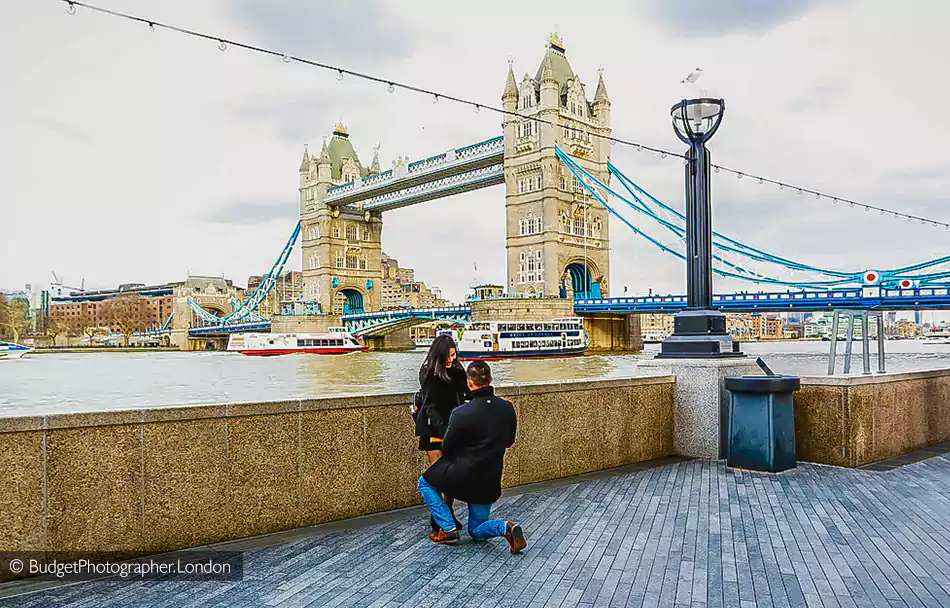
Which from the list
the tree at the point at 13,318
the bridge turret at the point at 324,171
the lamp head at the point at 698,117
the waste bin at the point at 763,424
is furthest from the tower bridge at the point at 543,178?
the waste bin at the point at 763,424

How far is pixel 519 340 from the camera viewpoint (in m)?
44.1

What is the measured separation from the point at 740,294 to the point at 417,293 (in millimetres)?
96099

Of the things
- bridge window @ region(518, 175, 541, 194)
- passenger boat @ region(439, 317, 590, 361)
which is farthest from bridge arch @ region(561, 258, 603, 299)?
passenger boat @ region(439, 317, 590, 361)

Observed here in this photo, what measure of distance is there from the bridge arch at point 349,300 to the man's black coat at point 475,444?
80.9 meters

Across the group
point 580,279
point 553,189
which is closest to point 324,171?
point 553,189

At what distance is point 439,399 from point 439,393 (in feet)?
0.12

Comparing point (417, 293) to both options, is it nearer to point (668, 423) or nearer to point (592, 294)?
point (592, 294)

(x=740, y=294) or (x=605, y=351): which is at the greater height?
(x=740, y=294)

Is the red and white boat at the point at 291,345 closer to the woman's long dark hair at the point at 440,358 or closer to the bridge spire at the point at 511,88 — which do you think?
the bridge spire at the point at 511,88

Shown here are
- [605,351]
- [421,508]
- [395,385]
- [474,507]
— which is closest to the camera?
[474,507]

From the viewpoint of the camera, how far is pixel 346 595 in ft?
11.7

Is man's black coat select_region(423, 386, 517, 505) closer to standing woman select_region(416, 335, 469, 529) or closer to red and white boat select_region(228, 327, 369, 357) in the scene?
standing woman select_region(416, 335, 469, 529)

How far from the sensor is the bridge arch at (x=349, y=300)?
279 ft

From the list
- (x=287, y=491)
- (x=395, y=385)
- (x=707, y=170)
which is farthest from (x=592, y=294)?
(x=287, y=491)
